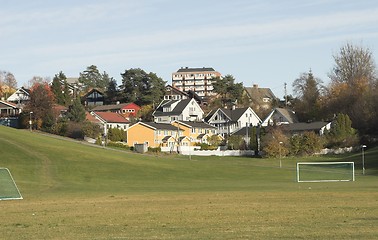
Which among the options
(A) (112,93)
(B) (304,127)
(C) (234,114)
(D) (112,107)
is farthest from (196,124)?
(A) (112,93)

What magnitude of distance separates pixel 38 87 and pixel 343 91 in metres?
64.8

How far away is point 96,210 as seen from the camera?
3098cm

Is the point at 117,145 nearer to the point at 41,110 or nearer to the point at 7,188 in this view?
the point at 41,110

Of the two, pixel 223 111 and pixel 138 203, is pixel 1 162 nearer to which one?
pixel 138 203

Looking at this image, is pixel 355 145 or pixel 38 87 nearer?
pixel 355 145

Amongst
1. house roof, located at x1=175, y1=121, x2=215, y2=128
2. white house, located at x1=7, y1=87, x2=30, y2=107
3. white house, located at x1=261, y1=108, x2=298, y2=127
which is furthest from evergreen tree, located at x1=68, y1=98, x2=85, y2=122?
white house, located at x1=7, y1=87, x2=30, y2=107

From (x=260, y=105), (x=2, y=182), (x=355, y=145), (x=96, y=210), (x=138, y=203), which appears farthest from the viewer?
(x=260, y=105)

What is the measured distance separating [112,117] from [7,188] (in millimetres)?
103398

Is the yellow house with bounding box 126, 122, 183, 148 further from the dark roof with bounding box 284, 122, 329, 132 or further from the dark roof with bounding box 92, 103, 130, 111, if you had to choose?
the dark roof with bounding box 92, 103, 130, 111

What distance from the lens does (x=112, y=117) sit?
152875 millimetres

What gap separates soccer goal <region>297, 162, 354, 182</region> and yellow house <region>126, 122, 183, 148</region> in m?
51.8

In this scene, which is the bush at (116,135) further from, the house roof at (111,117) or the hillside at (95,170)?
the hillside at (95,170)

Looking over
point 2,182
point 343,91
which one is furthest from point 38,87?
point 2,182

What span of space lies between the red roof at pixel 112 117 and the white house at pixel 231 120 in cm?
2044
